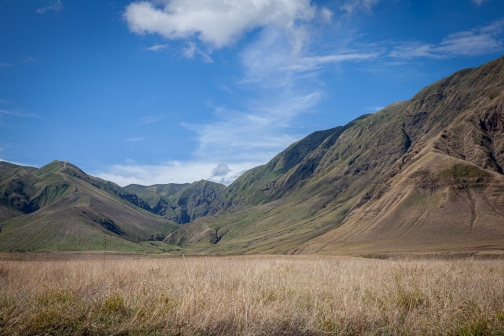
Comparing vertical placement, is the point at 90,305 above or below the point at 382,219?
above

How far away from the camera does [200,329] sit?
644 centimetres

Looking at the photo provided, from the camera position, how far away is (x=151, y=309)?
23.6 feet

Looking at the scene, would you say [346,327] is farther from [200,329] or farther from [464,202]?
[464,202]

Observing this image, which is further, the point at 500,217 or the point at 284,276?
the point at 500,217

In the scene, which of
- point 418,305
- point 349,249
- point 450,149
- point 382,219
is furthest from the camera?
point 450,149

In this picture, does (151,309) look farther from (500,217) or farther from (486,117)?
(486,117)

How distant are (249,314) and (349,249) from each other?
135 metres

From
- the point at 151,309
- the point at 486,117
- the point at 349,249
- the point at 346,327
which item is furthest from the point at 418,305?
the point at 486,117

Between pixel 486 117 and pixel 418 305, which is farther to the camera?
pixel 486 117

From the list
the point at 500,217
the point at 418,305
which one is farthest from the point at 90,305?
the point at 500,217

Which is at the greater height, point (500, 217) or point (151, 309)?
point (151, 309)

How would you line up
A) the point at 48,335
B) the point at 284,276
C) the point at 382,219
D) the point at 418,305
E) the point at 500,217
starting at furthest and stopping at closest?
the point at 382,219 < the point at 500,217 < the point at 284,276 < the point at 418,305 < the point at 48,335

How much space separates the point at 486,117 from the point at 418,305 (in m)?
218

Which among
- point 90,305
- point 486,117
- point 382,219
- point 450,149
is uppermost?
point 486,117
